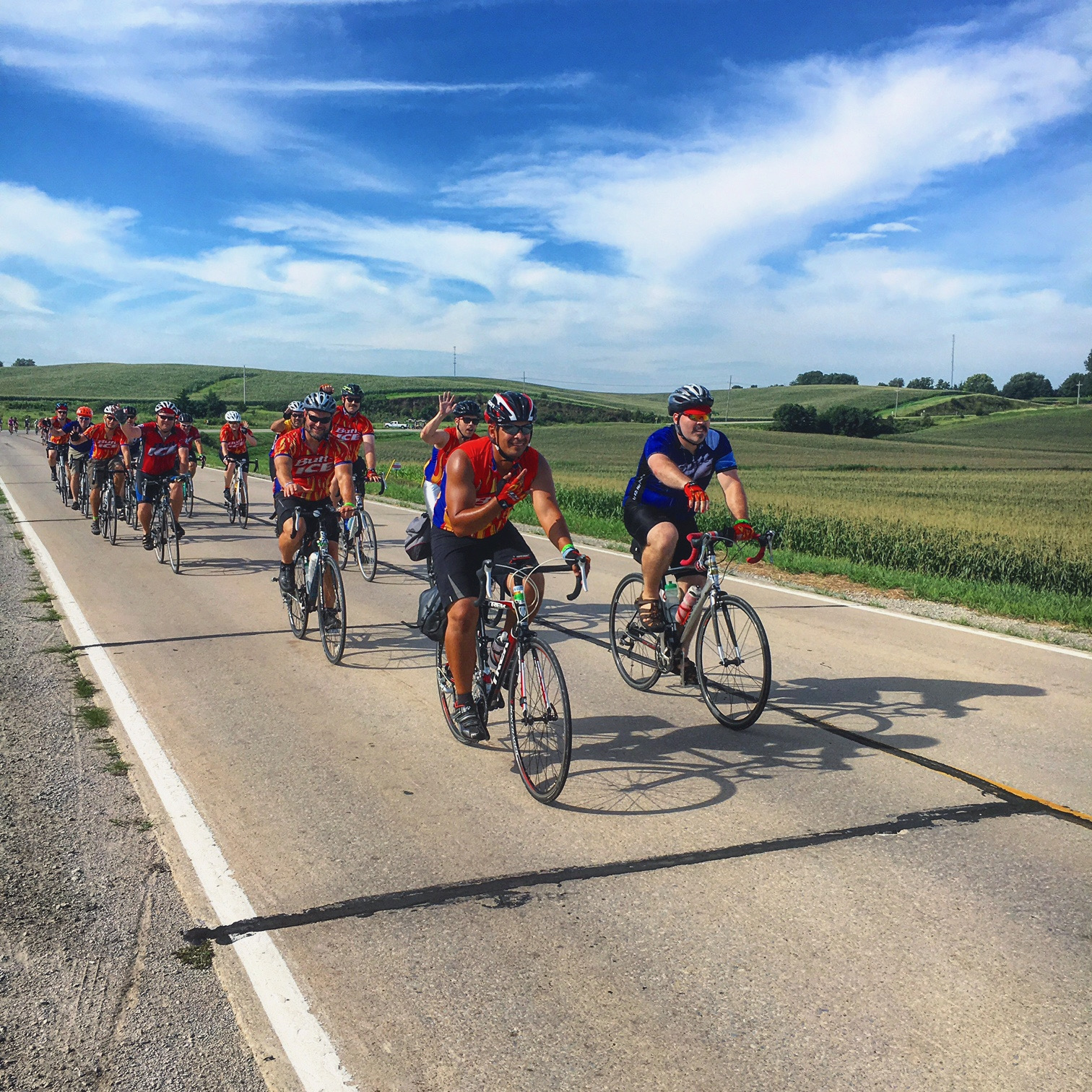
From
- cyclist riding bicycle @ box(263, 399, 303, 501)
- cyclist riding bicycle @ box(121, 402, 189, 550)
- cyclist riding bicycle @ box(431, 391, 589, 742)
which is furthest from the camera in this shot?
cyclist riding bicycle @ box(121, 402, 189, 550)

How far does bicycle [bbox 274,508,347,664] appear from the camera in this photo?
798 centimetres

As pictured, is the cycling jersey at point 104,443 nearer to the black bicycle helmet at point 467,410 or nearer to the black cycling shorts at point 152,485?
the black cycling shorts at point 152,485

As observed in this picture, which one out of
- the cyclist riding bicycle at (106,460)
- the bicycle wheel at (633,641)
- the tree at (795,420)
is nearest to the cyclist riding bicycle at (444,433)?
the bicycle wheel at (633,641)

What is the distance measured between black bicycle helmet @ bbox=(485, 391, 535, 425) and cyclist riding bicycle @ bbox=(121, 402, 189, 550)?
9.32 meters

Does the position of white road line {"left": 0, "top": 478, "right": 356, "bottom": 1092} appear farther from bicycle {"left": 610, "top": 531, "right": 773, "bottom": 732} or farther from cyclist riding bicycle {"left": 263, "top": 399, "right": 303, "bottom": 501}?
bicycle {"left": 610, "top": 531, "right": 773, "bottom": 732}

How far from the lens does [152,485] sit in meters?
13.6

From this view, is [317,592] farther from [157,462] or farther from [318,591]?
[157,462]

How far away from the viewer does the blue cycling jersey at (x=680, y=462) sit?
6.69 metres

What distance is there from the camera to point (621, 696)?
699cm

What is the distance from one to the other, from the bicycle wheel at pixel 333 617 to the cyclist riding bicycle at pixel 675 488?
2492 millimetres

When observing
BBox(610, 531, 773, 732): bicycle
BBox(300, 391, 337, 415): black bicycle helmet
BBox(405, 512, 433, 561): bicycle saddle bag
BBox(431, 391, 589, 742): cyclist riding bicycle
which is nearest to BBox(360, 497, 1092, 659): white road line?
BBox(610, 531, 773, 732): bicycle

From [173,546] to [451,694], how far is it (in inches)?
338

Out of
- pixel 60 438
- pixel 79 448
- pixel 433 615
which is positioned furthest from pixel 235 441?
pixel 433 615

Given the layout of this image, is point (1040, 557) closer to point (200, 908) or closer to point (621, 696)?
point (621, 696)
